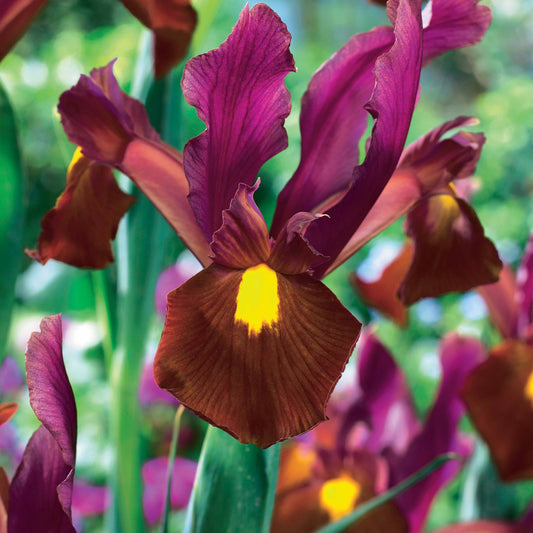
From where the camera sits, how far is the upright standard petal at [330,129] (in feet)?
1.05

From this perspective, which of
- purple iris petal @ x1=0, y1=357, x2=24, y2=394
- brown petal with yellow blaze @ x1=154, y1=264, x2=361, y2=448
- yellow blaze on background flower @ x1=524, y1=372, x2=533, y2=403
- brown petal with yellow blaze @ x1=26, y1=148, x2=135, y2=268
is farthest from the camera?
purple iris petal @ x1=0, y1=357, x2=24, y2=394

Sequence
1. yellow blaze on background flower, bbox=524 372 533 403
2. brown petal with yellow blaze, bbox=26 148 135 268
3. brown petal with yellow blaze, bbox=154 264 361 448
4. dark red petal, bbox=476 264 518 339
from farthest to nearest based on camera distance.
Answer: dark red petal, bbox=476 264 518 339
yellow blaze on background flower, bbox=524 372 533 403
brown petal with yellow blaze, bbox=26 148 135 268
brown petal with yellow blaze, bbox=154 264 361 448

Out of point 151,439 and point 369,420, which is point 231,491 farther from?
point 151,439

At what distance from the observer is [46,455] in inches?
12.2

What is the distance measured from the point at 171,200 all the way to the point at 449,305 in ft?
3.31

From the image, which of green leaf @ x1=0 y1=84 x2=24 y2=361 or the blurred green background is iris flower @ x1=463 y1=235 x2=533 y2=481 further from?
green leaf @ x1=0 y1=84 x2=24 y2=361

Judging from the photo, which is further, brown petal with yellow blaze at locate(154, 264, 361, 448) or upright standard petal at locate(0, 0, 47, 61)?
upright standard petal at locate(0, 0, 47, 61)

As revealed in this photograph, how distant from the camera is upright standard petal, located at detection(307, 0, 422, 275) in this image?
10.4 inches

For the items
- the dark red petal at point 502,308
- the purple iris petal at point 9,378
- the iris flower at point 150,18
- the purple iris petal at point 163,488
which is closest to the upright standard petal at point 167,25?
the iris flower at point 150,18

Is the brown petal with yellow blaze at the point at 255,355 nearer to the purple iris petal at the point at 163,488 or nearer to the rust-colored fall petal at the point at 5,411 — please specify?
the rust-colored fall petal at the point at 5,411

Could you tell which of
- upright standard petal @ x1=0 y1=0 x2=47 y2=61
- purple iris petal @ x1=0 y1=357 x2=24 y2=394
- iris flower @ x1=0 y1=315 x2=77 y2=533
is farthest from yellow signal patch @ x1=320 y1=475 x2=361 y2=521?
purple iris petal @ x1=0 y1=357 x2=24 y2=394

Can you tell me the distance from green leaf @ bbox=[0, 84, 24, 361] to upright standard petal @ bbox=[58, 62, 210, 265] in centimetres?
14

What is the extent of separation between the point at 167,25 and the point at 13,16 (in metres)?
0.08

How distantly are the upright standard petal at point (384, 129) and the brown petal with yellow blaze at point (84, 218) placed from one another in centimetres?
13
